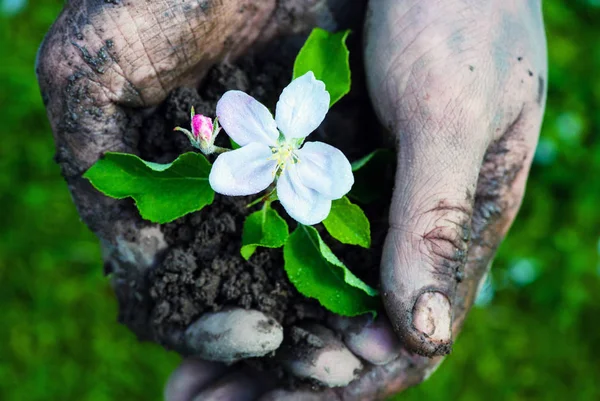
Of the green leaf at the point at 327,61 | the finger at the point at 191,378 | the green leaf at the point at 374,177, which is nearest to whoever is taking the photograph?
the green leaf at the point at 327,61

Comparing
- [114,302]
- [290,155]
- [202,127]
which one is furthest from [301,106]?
[114,302]

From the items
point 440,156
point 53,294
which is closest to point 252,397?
point 440,156

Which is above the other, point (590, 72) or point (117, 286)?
point (117, 286)

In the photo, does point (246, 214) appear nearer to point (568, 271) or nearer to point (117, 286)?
point (117, 286)

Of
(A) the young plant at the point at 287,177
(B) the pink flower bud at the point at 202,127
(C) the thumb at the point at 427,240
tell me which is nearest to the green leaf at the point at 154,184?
(A) the young plant at the point at 287,177

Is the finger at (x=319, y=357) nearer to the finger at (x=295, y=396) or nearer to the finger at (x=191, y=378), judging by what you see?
the finger at (x=295, y=396)

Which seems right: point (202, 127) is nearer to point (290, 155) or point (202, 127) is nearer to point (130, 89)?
point (290, 155)

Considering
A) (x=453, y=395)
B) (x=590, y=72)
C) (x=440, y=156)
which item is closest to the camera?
(x=440, y=156)
